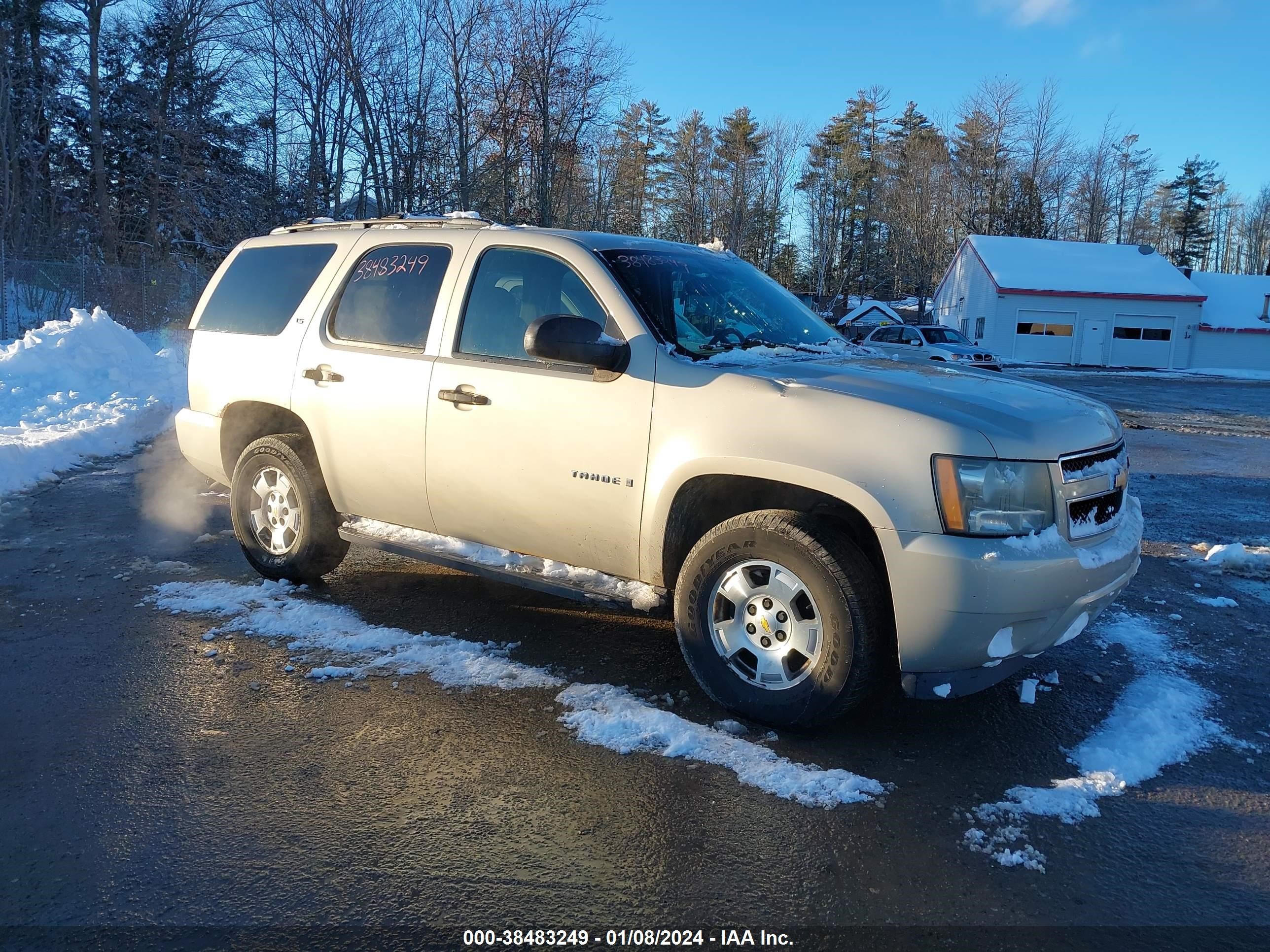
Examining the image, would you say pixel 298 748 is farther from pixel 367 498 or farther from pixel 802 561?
pixel 802 561

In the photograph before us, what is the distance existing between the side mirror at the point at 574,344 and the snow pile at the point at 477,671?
4.64 feet

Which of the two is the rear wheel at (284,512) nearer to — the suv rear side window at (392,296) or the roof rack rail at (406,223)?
the suv rear side window at (392,296)

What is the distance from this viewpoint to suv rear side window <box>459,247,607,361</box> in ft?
13.7

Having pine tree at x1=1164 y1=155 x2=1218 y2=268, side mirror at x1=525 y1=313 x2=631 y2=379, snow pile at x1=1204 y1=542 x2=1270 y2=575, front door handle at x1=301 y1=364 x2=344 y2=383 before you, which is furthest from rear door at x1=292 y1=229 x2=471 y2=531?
pine tree at x1=1164 y1=155 x2=1218 y2=268

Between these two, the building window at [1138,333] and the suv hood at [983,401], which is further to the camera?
the building window at [1138,333]

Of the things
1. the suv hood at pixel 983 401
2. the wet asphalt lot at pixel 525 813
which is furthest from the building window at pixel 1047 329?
the suv hood at pixel 983 401

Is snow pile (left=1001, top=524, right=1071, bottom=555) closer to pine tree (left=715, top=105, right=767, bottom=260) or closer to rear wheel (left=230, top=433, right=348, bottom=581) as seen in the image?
rear wheel (left=230, top=433, right=348, bottom=581)

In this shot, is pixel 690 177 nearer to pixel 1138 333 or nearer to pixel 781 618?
pixel 1138 333

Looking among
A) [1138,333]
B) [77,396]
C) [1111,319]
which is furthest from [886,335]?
[77,396]

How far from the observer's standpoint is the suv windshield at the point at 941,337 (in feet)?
88.7

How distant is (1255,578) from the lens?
5.83 m

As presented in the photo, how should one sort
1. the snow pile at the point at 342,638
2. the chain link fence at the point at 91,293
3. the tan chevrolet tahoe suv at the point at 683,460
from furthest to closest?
1. the chain link fence at the point at 91,293
2. the snow pile at the point at 342,638
3. the tan chevrolet tahoe suv at the point at 683,460

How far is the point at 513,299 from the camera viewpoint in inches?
170

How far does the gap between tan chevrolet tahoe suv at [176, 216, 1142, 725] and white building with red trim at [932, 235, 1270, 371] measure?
139ft
